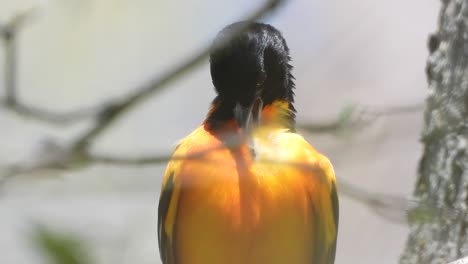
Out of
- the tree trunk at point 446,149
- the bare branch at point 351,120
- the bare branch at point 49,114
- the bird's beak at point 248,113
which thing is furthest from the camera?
the tree trunk at point 446,149

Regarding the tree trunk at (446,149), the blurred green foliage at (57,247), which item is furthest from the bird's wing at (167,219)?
the blurred green foliage at (57,247)

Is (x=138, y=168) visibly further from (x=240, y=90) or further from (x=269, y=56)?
(x=269, y=56)

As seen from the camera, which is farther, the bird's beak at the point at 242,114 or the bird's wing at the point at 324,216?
the bird's wing at the point at 324,216

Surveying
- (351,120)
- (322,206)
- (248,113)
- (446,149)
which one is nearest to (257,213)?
(322,206)

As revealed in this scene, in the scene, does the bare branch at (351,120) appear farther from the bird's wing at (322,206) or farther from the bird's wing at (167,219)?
the bird's wing at (167,219)

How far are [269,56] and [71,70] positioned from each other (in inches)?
21.4

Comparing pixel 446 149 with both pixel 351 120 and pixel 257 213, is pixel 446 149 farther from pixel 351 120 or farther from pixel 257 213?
pixel 351 120

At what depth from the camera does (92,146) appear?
0.56 m

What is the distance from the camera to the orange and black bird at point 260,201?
145 centimetres

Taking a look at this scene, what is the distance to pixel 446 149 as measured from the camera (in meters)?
1.50

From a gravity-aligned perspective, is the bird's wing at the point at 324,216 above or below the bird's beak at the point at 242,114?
below

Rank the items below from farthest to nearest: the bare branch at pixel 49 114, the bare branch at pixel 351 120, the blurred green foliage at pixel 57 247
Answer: the bare branch at pixel 351 120, the bare branch at pixel 49 114, the blurred green foliage at pixel 57 247

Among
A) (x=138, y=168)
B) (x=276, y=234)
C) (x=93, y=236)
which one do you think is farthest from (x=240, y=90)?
(x=93, y=236)

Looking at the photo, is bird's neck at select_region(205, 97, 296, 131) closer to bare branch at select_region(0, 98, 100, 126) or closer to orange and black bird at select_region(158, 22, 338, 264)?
orange and black bird at select_region(158, 22, 338, 264)
